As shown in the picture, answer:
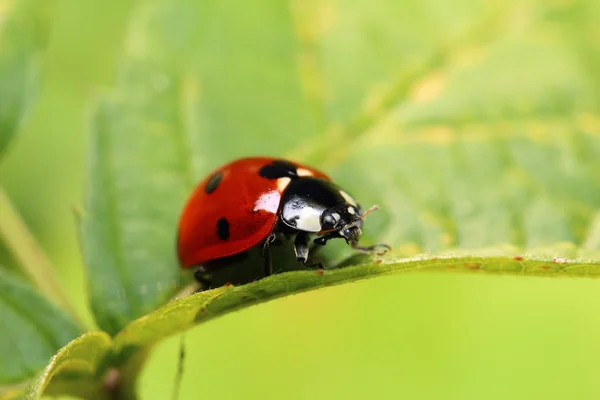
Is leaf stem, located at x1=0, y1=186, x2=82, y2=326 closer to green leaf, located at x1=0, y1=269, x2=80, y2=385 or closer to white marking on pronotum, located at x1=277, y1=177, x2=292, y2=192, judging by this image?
green leaf, located at x1=0, y1=269, x2=80, y2=385

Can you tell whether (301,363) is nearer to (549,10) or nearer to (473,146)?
(473,146)

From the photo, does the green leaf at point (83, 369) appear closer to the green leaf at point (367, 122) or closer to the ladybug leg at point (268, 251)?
the green leaf at point (367, 122)

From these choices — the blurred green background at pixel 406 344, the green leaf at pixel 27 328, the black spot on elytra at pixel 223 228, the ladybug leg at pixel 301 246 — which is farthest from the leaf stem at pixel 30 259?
the blurred green background at pixel 406 344

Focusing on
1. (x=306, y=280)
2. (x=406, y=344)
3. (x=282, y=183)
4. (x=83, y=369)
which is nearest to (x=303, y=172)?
(x=282, y=183)

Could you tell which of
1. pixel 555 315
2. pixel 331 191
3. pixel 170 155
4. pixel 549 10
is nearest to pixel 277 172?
pixel 331 191

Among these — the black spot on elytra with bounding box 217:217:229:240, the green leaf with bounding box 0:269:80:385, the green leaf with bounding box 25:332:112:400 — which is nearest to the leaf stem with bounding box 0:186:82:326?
the green leaf with bounding box 0:269:80:385

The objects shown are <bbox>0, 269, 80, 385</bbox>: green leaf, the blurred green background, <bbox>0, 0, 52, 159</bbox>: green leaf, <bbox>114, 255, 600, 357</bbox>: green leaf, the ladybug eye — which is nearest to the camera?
<bbox>114, 255, 600, 357</bbox>: green leaf
